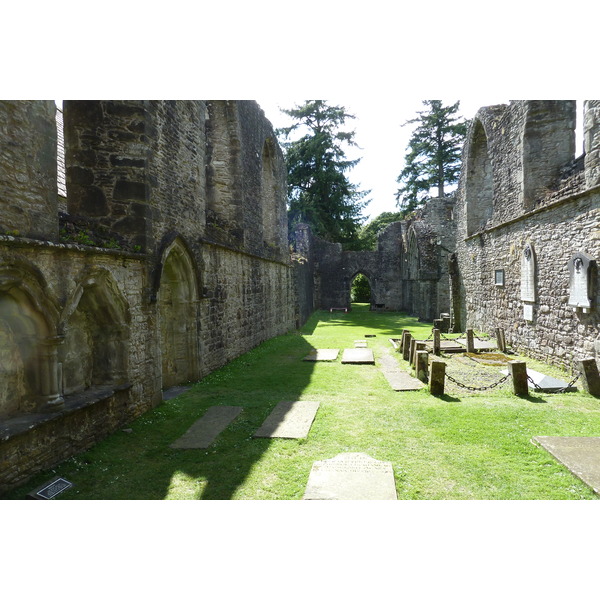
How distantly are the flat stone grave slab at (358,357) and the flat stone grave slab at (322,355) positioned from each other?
261mm

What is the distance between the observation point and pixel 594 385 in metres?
6.98

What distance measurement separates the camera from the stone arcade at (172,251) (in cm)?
466

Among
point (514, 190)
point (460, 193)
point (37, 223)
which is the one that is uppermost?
point (460, 193)

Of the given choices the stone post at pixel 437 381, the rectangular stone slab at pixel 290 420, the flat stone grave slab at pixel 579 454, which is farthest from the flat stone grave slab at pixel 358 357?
the flat stone grave slab at pixel 579 454

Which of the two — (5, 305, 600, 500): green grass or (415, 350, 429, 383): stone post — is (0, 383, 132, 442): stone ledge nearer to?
(5, 305, 600, 500): green grass

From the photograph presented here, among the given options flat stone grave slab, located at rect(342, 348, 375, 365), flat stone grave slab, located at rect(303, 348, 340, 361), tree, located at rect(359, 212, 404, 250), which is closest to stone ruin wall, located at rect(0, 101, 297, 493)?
flat stone grave slab, located at rect(303, 348, 340, 361)

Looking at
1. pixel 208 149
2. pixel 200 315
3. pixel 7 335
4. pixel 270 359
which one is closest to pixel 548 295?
pixel 270 359

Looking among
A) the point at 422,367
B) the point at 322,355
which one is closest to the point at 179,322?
the point at 322,355

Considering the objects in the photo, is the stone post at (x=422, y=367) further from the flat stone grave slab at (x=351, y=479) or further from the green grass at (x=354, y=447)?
the flat stone grave slab at (x=351, y=479)

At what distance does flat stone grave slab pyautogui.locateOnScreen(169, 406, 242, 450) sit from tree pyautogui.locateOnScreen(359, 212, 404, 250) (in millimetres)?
31391

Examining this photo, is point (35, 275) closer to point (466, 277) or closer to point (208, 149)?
point (208, 149)

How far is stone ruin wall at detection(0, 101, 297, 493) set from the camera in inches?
179

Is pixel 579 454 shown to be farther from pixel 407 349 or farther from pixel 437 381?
pixel 407 349

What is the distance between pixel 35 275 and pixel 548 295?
365 inches
